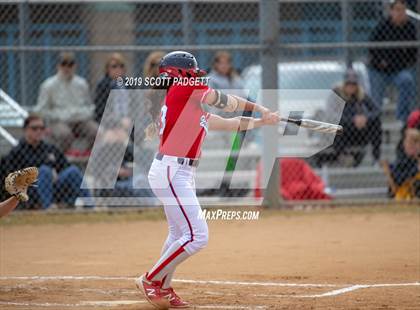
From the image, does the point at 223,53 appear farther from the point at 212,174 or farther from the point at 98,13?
the point at 98,13

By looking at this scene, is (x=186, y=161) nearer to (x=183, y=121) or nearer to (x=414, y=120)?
(x=183, y=121)

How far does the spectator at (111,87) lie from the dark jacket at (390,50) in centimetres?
361

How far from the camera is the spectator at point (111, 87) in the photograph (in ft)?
37.0

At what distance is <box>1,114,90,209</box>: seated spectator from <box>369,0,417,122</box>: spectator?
4.47m

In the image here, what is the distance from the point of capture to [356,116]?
1170 centimetres

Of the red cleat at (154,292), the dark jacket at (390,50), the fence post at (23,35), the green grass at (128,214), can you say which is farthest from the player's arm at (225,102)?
the dark jacket at (390,50)

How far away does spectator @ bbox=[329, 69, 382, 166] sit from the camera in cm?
1171

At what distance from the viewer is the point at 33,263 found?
802cm

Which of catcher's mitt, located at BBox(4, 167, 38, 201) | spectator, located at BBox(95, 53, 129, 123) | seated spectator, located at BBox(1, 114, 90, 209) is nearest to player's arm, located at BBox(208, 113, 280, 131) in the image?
catcher's mitt, located at BBox(4, 167, 38, 201)

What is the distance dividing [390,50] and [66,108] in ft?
15.4

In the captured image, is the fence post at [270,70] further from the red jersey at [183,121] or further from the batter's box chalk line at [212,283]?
the red jersey at [183,121]

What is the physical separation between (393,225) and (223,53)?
11.6 feet

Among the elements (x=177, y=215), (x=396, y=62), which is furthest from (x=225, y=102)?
(x=396, y=62)

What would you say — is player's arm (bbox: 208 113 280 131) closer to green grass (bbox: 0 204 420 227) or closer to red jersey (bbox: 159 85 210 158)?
red jersey (bbox: 159 85 210 158)
